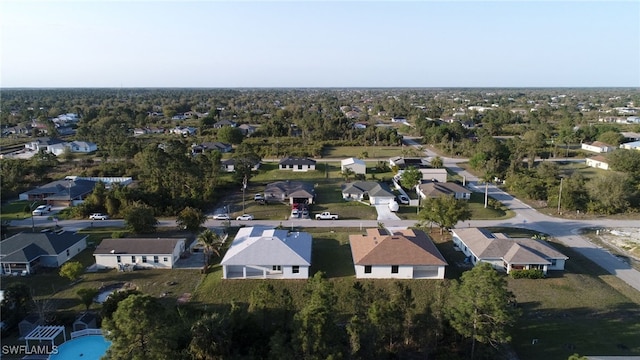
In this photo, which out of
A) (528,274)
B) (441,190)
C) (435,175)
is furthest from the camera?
(435,175)

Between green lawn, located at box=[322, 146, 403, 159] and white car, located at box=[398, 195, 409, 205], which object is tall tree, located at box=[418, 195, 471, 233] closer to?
white car, located at box=[398, 195, 409, 205]

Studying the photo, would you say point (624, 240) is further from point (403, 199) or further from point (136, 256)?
point (136, 256)

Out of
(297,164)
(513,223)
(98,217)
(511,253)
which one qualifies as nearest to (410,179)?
(513,223)

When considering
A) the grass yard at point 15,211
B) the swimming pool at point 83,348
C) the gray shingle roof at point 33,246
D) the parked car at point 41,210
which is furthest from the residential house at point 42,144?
the swimming pool at point 83,348

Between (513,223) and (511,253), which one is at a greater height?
(511,253)

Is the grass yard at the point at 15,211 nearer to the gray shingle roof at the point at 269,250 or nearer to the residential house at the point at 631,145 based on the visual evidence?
the gray shingle roof at the point at 269,250

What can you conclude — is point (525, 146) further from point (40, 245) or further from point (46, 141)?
point (46, 141)

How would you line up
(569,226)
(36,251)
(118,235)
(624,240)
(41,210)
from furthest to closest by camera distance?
(41,210) → (569,226) → (624,240) → (118,235) → (36,251)
